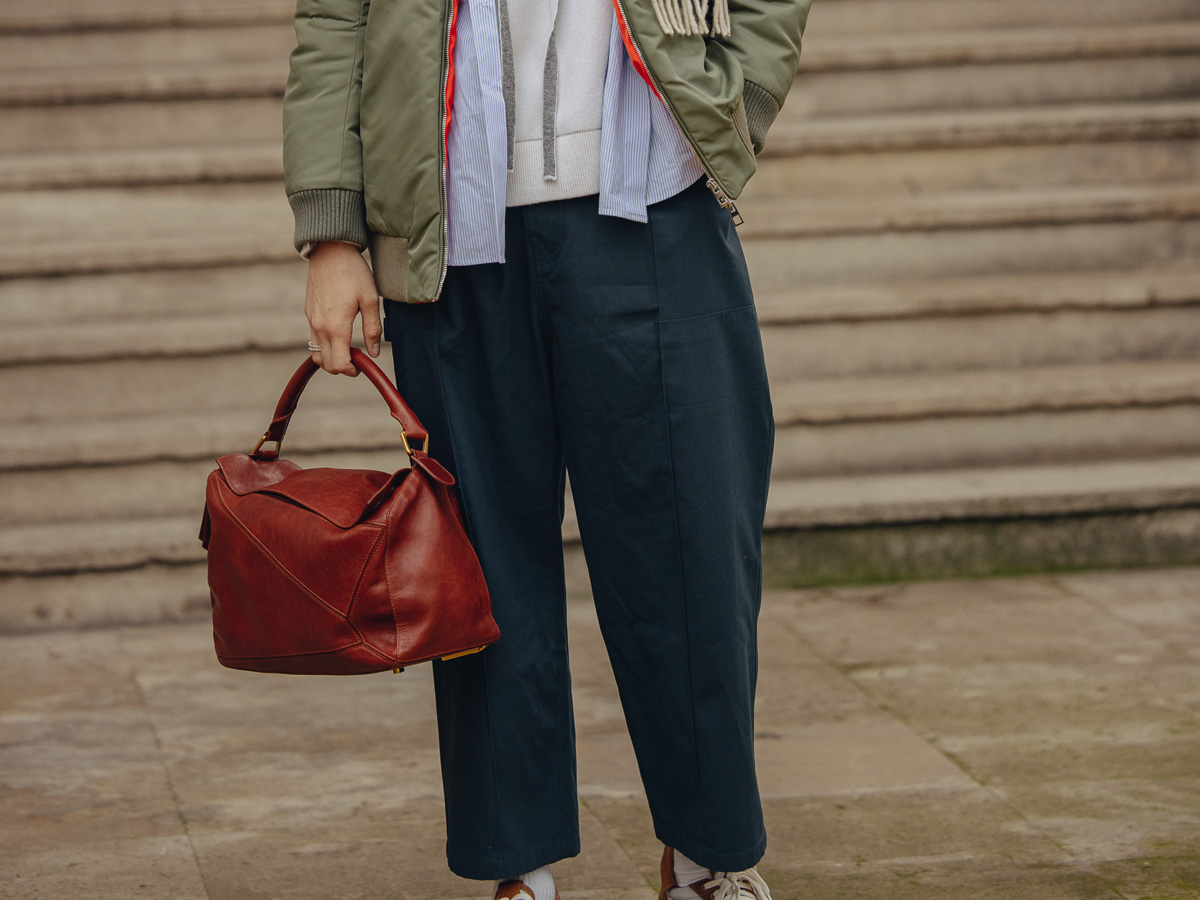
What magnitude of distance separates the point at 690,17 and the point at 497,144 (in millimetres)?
256

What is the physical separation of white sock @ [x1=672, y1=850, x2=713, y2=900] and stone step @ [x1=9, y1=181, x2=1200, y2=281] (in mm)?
2378

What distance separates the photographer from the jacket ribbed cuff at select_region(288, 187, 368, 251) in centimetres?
162

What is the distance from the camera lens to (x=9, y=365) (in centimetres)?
361

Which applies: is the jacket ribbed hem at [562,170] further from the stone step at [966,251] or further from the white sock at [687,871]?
the stone step at [966,251]

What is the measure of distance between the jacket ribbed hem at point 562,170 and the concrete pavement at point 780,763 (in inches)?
39.1

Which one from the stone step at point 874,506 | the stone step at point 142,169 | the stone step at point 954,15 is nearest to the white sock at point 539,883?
the stone step at point 874,506

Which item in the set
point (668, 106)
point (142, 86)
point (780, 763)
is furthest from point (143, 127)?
point (668, 106)

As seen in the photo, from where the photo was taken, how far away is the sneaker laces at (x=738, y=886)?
5.77 ft

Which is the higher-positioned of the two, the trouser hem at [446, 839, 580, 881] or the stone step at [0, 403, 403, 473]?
the stone step at [0, 403, 403, 473]

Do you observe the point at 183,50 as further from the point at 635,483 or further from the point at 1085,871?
the point at 1085,871

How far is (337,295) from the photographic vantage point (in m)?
1.64

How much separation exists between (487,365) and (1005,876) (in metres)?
1.06

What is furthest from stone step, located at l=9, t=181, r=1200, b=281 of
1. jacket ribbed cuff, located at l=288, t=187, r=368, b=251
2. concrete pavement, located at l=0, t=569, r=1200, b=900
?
jacket ribbed cuff, located at l=288, t=187, r=368, b=251

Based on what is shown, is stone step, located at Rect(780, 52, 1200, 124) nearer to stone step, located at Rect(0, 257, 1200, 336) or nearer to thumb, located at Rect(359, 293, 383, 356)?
stone step, located at Rect(0, 257, 1200, 336)
